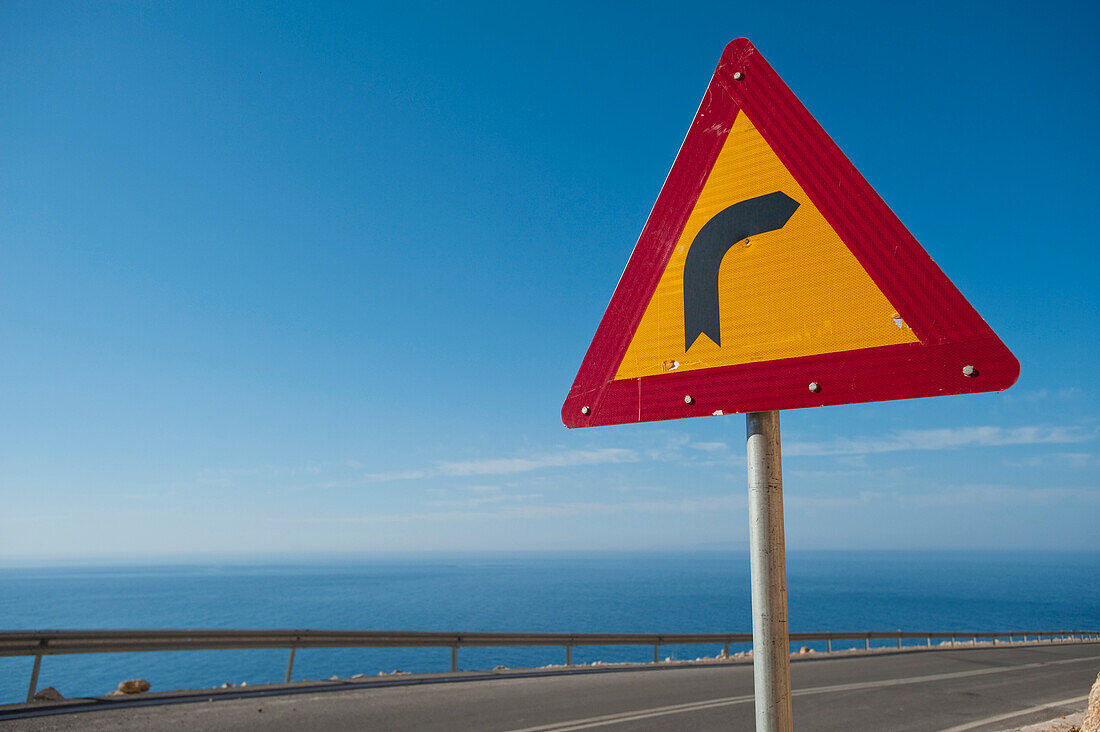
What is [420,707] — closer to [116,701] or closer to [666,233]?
[116,701]

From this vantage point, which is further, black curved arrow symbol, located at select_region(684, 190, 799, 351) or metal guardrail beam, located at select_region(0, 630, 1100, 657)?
metal guardrail beam, located at select_region(0, 630, 1100, 657)

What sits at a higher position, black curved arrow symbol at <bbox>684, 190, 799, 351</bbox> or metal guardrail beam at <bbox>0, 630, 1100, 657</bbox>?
black curved arrow symbol at <bbox>684, 190, 799, 351</bbox>

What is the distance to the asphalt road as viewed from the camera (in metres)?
7.77

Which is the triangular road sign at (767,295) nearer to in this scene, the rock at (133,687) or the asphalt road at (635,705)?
the asphalt road at (635,705)

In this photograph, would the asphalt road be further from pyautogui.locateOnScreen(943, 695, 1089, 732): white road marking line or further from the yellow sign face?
the yellow sign face

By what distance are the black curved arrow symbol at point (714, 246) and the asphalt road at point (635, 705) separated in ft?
25.1

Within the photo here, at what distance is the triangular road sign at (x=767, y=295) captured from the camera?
4.64 feet

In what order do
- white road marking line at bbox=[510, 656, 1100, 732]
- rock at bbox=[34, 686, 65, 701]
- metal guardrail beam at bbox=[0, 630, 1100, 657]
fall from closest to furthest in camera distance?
1. white road marking line at bbox=[510, 656, 1100, 732]
2. rock at bbox=[34, 686, 65, 701]
3. metal guardrail beam at bbox=[0, 630, 1100, 657]

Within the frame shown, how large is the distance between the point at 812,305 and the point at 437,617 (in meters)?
179

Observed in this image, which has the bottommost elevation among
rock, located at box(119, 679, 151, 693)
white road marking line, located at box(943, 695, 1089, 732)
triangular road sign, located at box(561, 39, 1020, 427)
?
white road marking line, located at box(943, 695, 1089, 732)

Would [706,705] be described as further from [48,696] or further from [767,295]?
[767,295]

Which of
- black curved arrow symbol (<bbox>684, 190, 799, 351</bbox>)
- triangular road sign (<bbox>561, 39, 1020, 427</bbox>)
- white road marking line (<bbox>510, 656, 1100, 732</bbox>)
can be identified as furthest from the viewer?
white road marking line (<bbox>510, 656, 1100, 732</bbox>)

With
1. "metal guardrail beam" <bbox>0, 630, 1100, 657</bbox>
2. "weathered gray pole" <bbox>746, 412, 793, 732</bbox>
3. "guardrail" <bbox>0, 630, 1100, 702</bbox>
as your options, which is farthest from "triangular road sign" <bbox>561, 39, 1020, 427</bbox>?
"metal guardrail beam" <bbox>0, 630, 1100, 657</bbox>

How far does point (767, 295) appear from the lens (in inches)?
61.1
